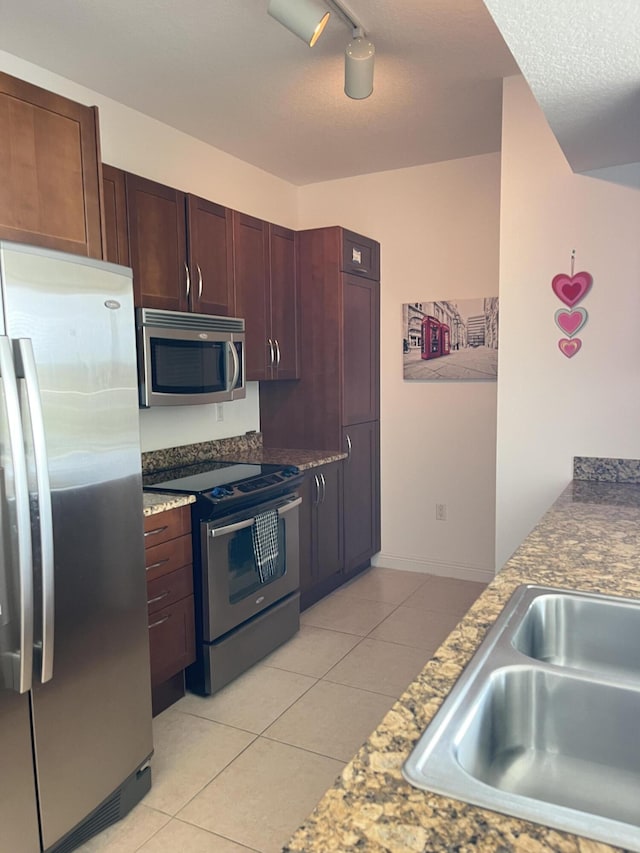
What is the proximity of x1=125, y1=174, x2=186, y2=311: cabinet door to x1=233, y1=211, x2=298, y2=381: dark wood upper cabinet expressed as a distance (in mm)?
415

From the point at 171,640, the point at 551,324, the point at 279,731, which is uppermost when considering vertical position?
the point at 551,324

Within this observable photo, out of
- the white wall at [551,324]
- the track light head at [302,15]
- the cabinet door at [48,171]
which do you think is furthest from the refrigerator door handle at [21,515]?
the white wall at [551,324]

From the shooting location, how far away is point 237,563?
2848mm

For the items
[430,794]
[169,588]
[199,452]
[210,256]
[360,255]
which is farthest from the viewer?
[360,255]

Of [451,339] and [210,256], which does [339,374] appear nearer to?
[451,339]

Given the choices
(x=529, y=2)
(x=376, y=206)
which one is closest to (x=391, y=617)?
(x=376, y=206)

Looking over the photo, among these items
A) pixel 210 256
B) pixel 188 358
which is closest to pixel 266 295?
pixel 210 256

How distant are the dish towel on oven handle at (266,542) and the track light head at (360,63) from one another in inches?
73.5

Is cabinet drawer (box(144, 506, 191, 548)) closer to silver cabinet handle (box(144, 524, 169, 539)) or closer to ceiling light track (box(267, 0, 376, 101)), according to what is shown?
silver cabinet handle (box(144, 524, 169, 539))

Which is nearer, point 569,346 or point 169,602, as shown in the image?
point 169,602

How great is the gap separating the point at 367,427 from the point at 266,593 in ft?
5.11

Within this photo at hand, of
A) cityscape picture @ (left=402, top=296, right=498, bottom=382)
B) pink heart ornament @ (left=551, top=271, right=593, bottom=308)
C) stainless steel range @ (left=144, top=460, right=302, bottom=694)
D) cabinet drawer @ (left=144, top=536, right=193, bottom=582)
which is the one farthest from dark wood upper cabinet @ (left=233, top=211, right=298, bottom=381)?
pink heart ornament @ (left=551, top=271, right=593, bottom=308)

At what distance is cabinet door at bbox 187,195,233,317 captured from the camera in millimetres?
3055

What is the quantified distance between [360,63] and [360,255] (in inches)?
67.1
